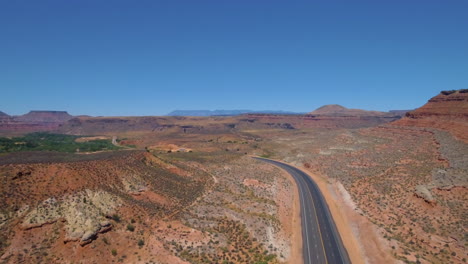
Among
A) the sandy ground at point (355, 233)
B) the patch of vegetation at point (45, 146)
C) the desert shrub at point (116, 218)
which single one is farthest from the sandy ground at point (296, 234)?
the patch of vegetation at point (45, 146)

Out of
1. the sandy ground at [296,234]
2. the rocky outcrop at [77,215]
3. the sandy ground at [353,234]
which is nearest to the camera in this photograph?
the rocky outcrop at [77,215]

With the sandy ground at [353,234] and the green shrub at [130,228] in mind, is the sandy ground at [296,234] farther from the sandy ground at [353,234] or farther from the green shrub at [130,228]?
the green shrub at [130,228]

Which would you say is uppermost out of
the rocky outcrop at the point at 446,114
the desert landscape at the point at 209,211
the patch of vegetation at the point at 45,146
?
the rocky outcrop at the point at 446,114

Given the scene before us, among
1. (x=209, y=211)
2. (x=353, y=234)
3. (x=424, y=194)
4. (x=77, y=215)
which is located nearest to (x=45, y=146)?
(x=77, y=215)

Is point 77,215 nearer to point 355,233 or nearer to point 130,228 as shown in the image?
point 130,228

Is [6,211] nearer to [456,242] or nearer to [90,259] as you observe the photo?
[90,259]

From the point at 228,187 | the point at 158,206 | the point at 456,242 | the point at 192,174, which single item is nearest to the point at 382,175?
the point at 456,242

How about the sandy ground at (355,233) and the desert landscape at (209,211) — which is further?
the sandy ground at (355,233)
